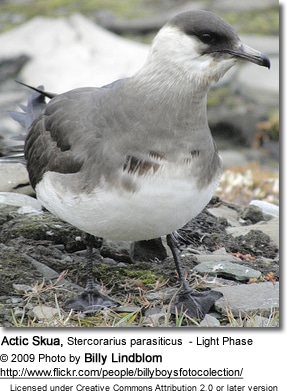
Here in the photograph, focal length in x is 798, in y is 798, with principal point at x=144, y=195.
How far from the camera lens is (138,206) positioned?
4.61m

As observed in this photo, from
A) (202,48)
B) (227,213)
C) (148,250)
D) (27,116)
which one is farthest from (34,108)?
(202,48)

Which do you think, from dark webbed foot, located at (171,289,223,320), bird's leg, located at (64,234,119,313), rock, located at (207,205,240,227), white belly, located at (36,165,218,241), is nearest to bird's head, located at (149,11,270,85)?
white belly, located at (36,165,218,241)

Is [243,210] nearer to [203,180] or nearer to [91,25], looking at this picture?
[203,180]

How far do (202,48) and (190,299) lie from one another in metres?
1.60

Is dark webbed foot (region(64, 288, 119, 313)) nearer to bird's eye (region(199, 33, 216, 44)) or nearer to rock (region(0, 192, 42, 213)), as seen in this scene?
rock (region(0, 192, 42, 213))

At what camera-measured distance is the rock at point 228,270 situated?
549 centimetres

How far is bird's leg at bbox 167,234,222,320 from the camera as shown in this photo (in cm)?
502

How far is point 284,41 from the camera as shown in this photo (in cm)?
593

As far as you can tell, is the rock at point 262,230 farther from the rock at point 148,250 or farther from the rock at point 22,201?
the rock at point 22,201

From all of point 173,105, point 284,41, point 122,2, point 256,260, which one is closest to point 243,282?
point 256,260

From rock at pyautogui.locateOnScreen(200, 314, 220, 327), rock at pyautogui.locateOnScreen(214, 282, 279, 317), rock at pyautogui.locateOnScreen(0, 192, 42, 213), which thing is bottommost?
rock at pyautogui.locateOnScreen(200, 314, 220, 327)

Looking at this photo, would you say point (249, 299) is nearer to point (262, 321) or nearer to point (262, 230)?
point (262, 321)

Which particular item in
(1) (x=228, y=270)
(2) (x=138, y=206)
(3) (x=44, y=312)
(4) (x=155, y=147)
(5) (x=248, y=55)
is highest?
(5) (x=248, y=55)

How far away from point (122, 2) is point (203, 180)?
14.4m
